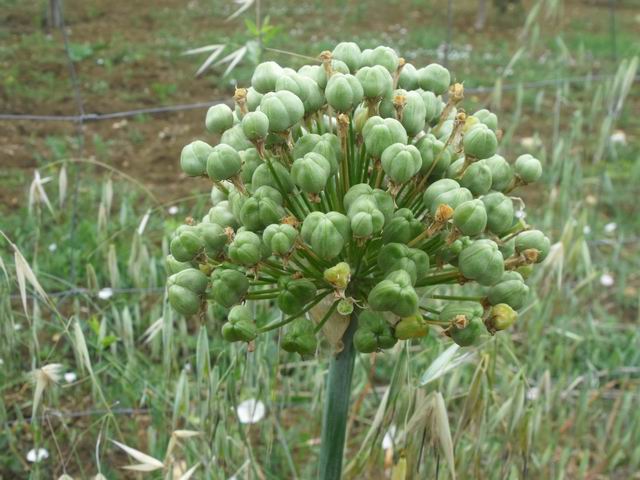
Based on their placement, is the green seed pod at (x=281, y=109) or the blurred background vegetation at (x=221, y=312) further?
the blurred background vegetation at (x=221, y=312)

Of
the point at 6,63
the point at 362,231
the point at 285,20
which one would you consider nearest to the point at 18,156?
the point at 6,63

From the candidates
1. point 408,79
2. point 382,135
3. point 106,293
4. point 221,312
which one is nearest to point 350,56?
point 408,79

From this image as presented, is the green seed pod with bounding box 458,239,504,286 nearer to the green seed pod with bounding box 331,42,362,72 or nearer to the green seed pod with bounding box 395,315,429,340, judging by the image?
the green seed pod with bounding box 395,315,429,340

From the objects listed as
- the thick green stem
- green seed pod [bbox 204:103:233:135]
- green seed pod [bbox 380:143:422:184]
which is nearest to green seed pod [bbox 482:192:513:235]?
green seed pod [bbox 380:143:422:184]

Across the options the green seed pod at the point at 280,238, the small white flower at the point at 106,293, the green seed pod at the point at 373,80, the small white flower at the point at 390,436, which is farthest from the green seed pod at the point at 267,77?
the small white flower at the point at 106,293

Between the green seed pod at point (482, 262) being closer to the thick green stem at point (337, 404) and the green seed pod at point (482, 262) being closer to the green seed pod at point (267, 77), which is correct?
the thick green stem at point (337, 404)
